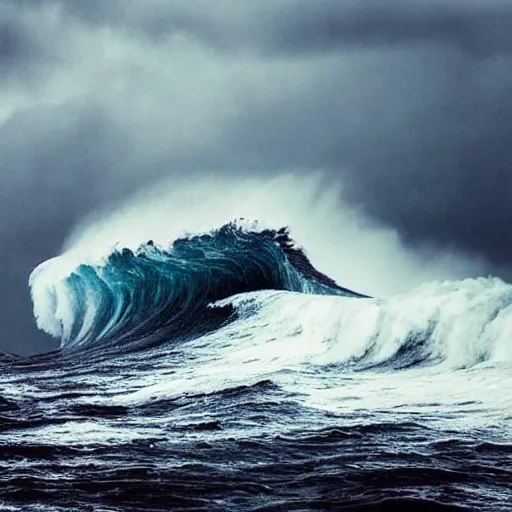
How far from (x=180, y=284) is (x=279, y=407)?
14.9 meters

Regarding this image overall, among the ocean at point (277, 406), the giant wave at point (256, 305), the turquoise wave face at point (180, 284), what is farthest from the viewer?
the turquoise wave face at point (180, 284)

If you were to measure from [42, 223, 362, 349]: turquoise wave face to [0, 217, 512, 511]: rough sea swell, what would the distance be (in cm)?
14

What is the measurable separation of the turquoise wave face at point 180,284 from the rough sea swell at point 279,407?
14cm

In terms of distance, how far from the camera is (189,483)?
22.9ft

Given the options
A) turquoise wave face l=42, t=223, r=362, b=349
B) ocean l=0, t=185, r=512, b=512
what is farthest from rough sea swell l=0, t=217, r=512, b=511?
turquoise wave face l=42, t=223, r=362, b=349

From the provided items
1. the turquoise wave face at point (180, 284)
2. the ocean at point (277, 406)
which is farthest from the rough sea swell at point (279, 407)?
the turquoise wave face at point (180, 284)

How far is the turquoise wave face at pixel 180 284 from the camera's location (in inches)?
846

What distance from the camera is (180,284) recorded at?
24969mm

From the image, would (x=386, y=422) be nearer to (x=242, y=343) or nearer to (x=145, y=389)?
(x=145, y=389)

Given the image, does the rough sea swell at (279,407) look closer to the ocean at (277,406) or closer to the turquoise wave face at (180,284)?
the ocean at (277,406)

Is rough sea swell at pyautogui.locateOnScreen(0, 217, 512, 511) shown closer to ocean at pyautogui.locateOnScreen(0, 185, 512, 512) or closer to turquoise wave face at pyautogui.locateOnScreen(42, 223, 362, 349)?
ocean at pyautogui.locateOnScreen(0, 185, 512, 512)

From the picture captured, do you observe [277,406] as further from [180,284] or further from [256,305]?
[180,284]

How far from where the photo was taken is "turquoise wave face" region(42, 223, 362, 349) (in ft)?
70.5

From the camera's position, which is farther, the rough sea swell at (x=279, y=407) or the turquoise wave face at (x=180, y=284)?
the turquoise wave face at (x=180, y=284)
